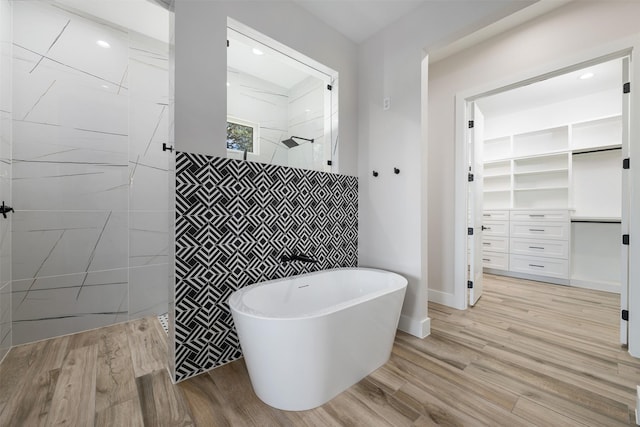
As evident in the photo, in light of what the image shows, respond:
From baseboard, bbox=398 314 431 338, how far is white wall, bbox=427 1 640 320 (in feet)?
2.67

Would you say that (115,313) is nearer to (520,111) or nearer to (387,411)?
(387,411)

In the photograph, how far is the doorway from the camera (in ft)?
11.0

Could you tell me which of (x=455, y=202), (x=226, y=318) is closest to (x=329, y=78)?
(x=455, y=202)

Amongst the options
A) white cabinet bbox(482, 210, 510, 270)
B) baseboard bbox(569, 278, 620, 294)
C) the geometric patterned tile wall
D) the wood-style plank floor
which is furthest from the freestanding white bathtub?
baseboard bbox(569, 278, 620, 294)

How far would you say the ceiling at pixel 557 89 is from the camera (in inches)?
118

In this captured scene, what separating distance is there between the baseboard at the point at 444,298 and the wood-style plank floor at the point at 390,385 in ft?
1.52

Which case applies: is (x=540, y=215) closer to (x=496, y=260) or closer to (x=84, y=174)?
(x=496, y=260)

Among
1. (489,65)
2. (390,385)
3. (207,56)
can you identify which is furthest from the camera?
(489,65)

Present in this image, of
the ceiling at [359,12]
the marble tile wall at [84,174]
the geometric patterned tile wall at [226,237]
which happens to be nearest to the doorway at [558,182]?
the ceiling at [359,12]

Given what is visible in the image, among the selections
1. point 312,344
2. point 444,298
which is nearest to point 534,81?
point 444,298

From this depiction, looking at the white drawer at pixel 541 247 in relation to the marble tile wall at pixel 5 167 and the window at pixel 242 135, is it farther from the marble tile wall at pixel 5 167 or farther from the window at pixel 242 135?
the marble tile wall at pixel 5 167

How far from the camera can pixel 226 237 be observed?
1.67 metres

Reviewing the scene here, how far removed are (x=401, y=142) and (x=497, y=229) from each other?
Result: 317cm

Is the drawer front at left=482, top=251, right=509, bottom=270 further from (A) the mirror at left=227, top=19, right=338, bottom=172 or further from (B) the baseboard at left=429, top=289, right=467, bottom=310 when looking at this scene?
(A) the mirror at left=227, top=19, right=338, bottom=172
